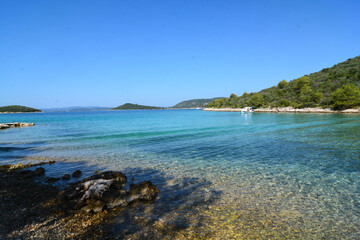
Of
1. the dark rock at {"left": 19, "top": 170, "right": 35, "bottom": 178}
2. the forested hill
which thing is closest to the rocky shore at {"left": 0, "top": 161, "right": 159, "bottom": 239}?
the dark rock at {"left": 19, "top": 170, "right": 35, "bottom": 178}

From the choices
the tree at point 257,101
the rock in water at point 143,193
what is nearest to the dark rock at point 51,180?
the rock in water at point 143,193

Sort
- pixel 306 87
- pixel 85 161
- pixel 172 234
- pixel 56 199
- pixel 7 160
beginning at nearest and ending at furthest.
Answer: pixel 172 234, pixel 56 199, pixel 85 161, pixel 7 160, pixel 306 87

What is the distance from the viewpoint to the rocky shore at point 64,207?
5.83 metres

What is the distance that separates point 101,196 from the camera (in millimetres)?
7672

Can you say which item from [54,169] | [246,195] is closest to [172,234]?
[246,195]

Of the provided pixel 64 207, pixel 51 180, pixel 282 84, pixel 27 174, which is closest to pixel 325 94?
pixel 282 84

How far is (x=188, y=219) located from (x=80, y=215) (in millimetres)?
3583

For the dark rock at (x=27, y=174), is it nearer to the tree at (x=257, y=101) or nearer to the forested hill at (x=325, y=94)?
the forested hill at (x=325, y=94)

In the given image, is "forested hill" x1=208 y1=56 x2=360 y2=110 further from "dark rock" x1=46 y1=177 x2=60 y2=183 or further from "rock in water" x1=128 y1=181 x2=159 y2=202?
"dark rock" x1=46 y1=177 x2=60 y2=183

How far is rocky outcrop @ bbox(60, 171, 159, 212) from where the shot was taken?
730 centimetres

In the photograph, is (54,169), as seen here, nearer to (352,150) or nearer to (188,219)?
(188,219)

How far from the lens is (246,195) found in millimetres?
8328

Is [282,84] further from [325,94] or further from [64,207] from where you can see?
[64,207]

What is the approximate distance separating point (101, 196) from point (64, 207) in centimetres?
130
